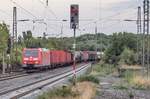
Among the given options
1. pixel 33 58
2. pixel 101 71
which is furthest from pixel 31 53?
pixel 101 71

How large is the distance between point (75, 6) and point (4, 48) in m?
34.4

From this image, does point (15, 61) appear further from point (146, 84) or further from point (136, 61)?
point (146, 84)

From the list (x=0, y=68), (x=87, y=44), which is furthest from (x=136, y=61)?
(x=87, y=44)

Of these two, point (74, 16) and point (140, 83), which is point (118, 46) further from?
point (74, 16)

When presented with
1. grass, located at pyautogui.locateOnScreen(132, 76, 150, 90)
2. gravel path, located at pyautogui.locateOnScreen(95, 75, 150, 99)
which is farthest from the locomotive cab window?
gravel path, located at pyautogui.locateOnScreen(95, 75, 150, 99)

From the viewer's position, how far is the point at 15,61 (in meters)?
72.4

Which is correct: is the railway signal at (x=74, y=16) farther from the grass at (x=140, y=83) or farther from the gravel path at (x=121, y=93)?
the grass at (x=140, y=83)

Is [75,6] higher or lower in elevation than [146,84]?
higher

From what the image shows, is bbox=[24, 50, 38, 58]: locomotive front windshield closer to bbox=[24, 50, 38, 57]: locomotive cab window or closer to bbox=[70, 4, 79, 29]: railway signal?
bbox=[24, 50, 38, 57]: locomotive cab window

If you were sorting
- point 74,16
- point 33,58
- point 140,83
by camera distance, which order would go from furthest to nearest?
point 33,58
point 140,83
point 74,16

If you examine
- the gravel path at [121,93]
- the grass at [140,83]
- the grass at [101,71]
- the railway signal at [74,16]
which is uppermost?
the railway signal at [74,16]

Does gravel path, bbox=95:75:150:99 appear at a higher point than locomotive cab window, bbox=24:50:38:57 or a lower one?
lower

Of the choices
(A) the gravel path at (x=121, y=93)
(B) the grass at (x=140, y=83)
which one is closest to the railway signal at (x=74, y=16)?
(A) the gravel path at (x=121, y=93)

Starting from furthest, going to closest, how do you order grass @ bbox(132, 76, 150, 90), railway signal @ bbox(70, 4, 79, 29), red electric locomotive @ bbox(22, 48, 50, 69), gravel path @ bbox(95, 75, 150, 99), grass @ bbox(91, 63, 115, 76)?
red electric locomotive @ bbox(22, 48, 50, 69) → grass @ bbox(91, 63, 115, 76) → grass @ bbox(132, 76, 150, 90) → railway signal @ bbox(70, 4, 79, 29) → gravel path @ bbox(95, 75, 150, 99)
